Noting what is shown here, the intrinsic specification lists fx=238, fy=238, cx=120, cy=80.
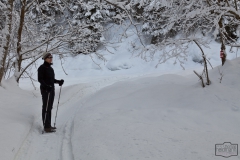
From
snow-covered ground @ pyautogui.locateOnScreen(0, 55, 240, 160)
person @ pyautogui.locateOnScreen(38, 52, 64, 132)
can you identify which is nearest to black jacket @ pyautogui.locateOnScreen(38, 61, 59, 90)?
person @ pyautogui.locateOnScreen(38, 52, 64, 132)

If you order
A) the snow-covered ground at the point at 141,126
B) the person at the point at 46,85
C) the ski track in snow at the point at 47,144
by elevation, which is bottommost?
the ski track in snow at the point at 47,144

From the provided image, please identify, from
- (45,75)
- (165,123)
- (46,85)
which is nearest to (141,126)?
(165,123)

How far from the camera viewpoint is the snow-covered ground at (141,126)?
12.5 feet

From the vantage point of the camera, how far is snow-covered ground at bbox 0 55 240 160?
3.80m

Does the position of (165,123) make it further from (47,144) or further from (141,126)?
(47,144)

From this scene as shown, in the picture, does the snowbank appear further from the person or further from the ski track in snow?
the person

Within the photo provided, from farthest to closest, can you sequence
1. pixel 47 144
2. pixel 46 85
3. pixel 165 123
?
pixel 46 85 → pixel 165 123 → pixel 47 144

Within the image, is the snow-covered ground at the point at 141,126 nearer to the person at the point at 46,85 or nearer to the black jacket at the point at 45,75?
the person at the point at 46,85

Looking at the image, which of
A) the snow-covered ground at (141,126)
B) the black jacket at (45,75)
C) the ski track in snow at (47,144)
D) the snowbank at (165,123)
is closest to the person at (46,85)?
the black jacket at (45,75)

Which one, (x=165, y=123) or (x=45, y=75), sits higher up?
(x=45, y=75)

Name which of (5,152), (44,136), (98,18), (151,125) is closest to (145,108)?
(151,125)

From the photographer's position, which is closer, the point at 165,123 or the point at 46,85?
the point at 165,123

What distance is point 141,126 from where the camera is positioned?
4.64 meters

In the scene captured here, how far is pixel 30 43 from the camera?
10.1m
